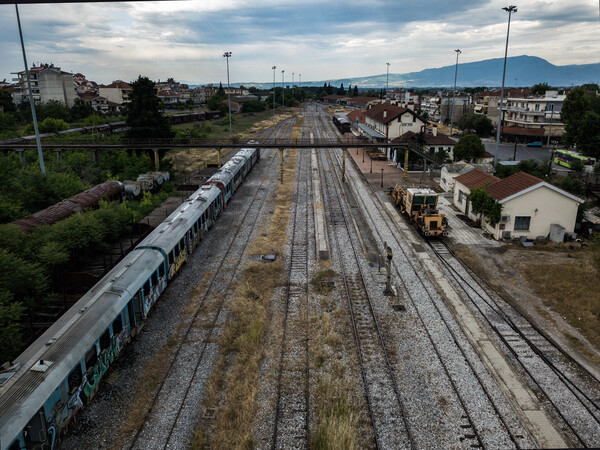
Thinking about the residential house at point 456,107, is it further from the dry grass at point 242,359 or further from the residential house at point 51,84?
the residential house at point 51,84

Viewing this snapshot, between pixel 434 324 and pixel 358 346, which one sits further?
pixel 434 324

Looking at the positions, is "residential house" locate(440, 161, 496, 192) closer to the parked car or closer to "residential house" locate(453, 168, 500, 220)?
"residential house" locate(453, 168, 500, 220)

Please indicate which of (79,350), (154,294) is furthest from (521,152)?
(79,350)

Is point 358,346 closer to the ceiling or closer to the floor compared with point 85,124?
closer to the floor

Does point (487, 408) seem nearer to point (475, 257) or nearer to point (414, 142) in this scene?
point (475, 257)

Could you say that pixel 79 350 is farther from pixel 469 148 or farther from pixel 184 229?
pixel 469 148

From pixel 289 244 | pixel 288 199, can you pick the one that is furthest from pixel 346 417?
pixel 288 199
